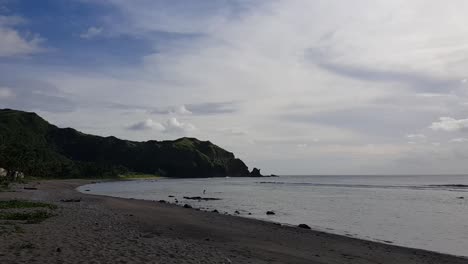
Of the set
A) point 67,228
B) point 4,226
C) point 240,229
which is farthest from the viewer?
point 240,229

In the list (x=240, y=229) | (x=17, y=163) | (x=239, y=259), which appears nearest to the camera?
(x=239, y=259)

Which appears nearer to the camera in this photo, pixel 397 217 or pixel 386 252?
pixel 386 252

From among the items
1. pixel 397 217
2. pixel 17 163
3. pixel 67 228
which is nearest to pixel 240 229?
pixel 67 228

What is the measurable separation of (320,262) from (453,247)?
14.0 meters

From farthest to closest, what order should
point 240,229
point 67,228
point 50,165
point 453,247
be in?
point 50,165 → point 240,229 → point 453,247 → point 67,228

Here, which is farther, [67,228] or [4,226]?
[67,228]

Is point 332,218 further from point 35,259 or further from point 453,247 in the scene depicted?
point 35,259

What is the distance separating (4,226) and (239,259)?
39.0 ft

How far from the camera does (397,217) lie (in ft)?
145

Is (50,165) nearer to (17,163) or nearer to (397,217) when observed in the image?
(17,163)

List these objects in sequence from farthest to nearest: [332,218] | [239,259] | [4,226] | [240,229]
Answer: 1. [332,218]
2. [240,229]
3. [4,226]
4. [239,259]

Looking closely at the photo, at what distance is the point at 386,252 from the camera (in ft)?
75.4

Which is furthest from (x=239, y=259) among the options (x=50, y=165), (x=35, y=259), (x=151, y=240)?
(x=50, y=165)

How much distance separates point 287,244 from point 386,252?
18.1ft
